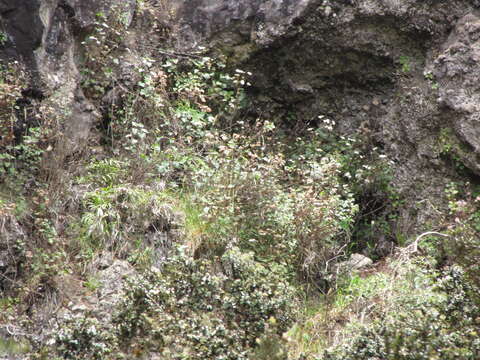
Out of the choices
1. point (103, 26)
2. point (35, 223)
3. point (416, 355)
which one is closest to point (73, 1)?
point (103, 26)

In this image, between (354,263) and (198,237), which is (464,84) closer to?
(354,263)

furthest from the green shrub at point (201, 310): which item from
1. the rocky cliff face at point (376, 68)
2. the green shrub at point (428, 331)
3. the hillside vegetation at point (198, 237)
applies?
the rocky cliff face at point (376, 68)

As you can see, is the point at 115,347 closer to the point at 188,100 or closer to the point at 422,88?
the point at 188,100

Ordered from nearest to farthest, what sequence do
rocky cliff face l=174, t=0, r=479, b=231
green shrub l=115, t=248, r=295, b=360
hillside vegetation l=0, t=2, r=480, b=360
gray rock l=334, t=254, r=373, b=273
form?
green shrub l=115, t=248, r=295, b=360
hillside vegetation l=0, t=2, r=480, b=360
gray rock l=334, t=254, r=373, b=273
rocky cliff face l=174, t=0, r=479, b=231

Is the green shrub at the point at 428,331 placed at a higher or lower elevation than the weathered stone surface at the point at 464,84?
lower

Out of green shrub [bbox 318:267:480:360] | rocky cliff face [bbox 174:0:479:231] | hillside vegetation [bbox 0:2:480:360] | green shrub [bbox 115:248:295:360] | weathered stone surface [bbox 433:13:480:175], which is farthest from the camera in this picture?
rocky cliff face [bbox 174:0:479:231]

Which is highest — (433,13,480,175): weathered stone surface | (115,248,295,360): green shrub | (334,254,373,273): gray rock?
(433,13,480,175): weathered stone surface

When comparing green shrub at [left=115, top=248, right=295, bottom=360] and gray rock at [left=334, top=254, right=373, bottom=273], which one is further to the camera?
gray rock at [left=334, top=254, right=373, bottom=273]

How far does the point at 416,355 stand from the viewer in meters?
3.75

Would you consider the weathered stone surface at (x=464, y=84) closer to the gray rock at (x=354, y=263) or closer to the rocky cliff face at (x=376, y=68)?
the rocky cliff face at (x=376, y=68)

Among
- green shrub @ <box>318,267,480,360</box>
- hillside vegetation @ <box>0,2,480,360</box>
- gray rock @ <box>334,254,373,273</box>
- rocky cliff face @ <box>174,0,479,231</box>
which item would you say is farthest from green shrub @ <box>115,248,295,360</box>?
rocky cliff face @ <box>174,0,479,231</box>

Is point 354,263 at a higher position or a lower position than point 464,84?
lower

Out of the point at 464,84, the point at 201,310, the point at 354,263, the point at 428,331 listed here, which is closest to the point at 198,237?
the point at 201,310

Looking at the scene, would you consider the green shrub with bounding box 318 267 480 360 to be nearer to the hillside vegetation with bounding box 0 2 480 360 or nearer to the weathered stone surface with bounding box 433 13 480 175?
the hillside vegetation with bounding box 0 2 480 360
